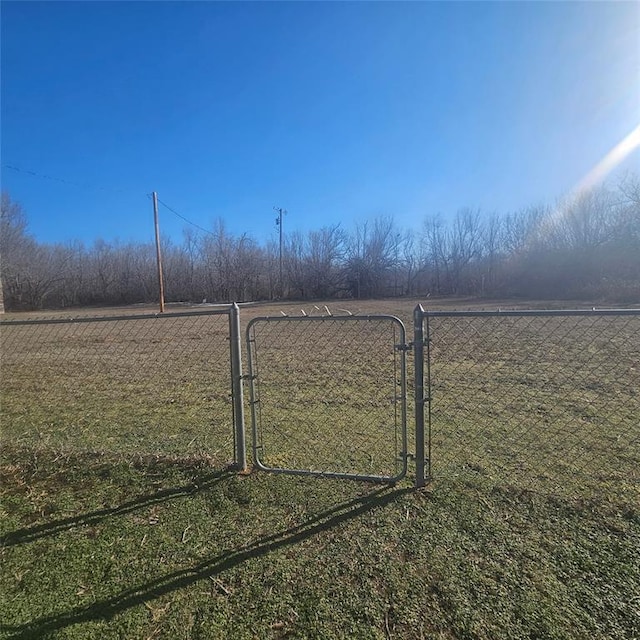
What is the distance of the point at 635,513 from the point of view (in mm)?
2377

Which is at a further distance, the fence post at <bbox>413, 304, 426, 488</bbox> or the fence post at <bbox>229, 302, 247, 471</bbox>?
the fence post at <bbox>229, 302, 247, 471</bbox>

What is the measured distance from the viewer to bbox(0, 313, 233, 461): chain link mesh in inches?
148

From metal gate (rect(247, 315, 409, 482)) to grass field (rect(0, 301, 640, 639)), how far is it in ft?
0.12

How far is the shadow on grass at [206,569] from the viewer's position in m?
1.74

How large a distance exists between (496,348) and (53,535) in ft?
25.0

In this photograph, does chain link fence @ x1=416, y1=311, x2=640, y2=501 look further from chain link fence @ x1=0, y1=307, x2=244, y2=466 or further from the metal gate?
chain link fence @ x1=0, y1=307, x2=244, y2=466

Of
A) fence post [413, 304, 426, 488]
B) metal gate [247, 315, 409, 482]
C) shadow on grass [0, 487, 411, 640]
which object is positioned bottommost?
shadow on grass [0, 487, 411, 640]

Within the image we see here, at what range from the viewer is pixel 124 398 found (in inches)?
208

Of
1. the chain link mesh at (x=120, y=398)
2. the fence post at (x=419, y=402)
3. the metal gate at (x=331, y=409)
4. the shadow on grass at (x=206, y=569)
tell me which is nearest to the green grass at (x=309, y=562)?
the shadow on grass at (x=206, y=569)

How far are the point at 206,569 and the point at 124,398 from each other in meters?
3.83

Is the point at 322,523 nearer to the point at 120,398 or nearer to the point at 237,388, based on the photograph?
the point at 237,388

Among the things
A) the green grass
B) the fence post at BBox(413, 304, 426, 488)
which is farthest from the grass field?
the fence post at BBox(413, 304, 426, 488)

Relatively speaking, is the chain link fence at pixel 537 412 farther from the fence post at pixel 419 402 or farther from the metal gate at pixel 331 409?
the metal gate at pixel 331 409

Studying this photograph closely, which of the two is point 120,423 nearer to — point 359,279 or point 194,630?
point 194,630
